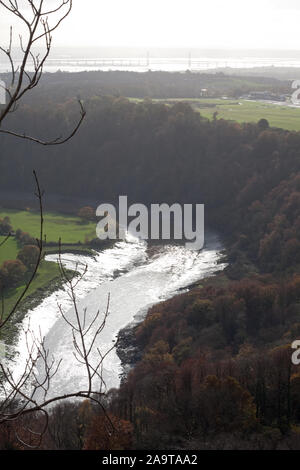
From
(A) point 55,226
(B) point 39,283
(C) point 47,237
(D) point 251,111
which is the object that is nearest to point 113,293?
(B) point 39,283

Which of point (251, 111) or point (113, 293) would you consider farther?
point (251, 111)

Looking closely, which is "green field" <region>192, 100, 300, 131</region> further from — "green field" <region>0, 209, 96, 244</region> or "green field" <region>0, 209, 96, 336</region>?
"green field" <region>0, 209, 96, 336</region>

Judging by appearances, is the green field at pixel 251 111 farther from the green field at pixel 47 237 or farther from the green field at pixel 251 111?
the green field at pixel 47 237

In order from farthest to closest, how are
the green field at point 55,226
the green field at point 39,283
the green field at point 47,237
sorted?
the green field at point 55,226
the green field at point 47,237
the green field at point 39,283

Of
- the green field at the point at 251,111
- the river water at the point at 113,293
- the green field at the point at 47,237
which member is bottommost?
the river water at the point at 113,293

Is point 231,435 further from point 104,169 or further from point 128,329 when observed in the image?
point 104,169

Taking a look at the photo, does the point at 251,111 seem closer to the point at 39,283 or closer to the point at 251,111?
the point at 251,111

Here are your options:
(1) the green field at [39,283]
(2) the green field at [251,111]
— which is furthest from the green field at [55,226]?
(2) the green field at [251,111]
